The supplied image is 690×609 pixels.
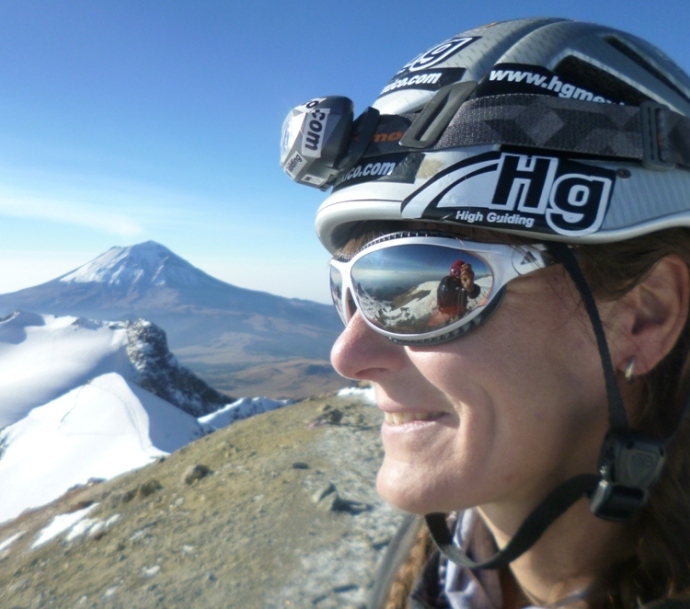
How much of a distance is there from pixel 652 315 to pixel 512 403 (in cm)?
46

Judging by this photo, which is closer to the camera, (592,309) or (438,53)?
(592,309)

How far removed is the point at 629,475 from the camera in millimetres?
1319

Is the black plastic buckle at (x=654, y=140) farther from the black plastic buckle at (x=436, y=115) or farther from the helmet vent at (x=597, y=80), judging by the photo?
the black plastic buckle at (x=436, y=115)

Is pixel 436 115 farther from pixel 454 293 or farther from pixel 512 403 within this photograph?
pixel 512 403

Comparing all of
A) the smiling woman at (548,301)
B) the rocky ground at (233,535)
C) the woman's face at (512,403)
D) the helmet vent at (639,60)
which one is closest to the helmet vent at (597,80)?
the smiling woman at (548,301)

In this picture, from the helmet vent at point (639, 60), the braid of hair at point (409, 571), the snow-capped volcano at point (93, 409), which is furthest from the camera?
the snow-capped volcano at point (93, 409)

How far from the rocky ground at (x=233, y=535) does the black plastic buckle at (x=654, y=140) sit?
12.8 ft

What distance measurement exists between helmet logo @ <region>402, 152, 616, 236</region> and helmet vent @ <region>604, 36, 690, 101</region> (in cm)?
47

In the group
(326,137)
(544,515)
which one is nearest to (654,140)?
(326,137)

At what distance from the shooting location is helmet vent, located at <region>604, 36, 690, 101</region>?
1549 mm

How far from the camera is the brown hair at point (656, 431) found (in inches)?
51.6

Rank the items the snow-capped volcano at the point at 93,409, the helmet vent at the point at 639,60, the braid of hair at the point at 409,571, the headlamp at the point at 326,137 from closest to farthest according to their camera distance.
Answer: the helmet vent at the point at 639,60
the headlamp at the point at 326,137
the braid of hair at the point at 409,571
the snow-capped volcano at the point at 93,409

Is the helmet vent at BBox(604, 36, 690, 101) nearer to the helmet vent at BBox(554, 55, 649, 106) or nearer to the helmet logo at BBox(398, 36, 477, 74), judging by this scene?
the helmet vent at BBox(554, 55, 649, 106)

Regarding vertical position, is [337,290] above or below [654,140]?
below
